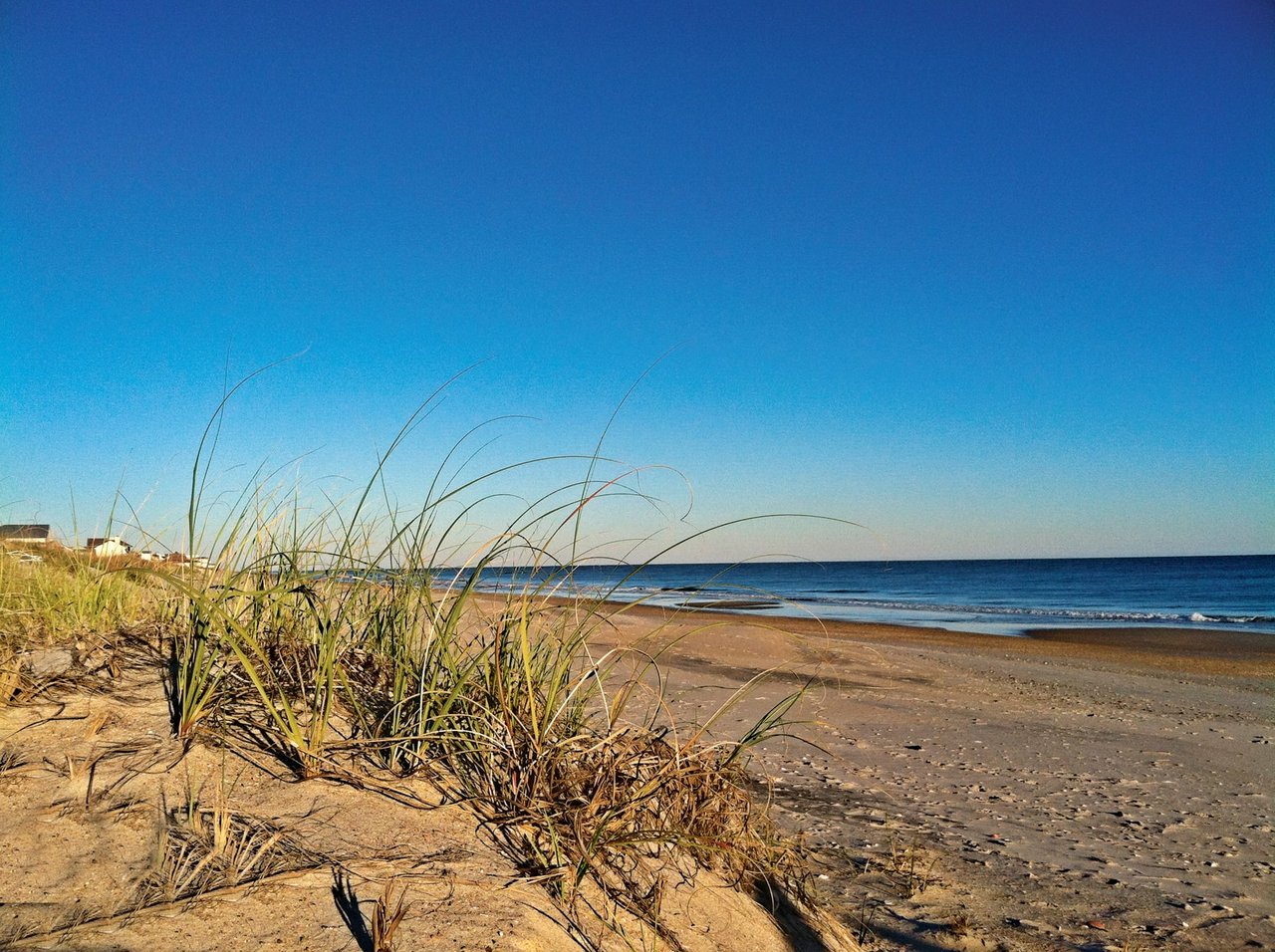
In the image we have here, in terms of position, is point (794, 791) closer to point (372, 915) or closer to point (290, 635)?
point (290, 635)

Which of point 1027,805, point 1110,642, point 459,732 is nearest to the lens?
point 459,732

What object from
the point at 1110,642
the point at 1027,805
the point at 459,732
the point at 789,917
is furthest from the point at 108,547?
the point at 1110,642

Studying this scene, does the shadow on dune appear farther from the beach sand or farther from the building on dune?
the building on dune

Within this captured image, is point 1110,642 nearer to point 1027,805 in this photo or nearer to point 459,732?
point 1027,805

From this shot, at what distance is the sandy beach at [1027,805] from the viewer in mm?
3088

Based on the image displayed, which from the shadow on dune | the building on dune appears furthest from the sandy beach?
the building on dune

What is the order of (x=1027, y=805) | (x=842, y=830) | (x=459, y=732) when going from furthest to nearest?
(x=1027, y=805)
(x=842, y=830)
(x=459, y=732)

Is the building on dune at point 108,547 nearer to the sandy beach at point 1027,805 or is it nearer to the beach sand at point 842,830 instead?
the beach sand at point 842,830

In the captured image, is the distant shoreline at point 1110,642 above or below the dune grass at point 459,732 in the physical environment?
below

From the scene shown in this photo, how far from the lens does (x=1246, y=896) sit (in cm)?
338

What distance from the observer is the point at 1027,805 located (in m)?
4.49

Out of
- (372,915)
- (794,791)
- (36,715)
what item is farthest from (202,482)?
(794,791)

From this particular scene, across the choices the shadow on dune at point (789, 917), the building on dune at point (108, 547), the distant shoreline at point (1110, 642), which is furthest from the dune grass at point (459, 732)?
the distant shoreline at point (1110, 642)

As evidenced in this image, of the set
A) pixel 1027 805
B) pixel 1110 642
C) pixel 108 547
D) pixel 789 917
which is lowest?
pixel 1110 642
